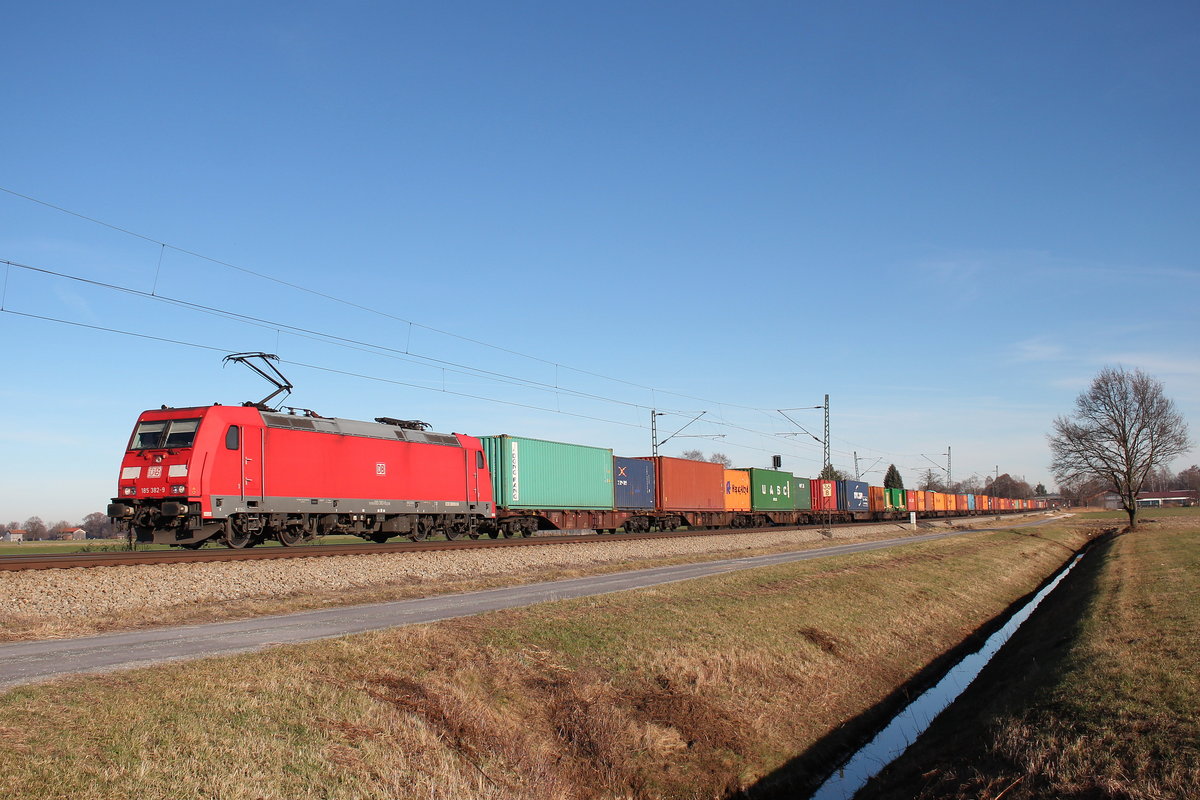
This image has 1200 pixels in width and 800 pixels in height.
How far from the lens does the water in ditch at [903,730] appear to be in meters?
12.7

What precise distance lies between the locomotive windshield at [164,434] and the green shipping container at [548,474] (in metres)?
14.5

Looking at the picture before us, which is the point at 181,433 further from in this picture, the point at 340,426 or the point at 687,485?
the point at 687,485

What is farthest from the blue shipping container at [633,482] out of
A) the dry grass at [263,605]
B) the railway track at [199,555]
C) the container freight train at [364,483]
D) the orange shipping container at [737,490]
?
the dry grass at [263,605]

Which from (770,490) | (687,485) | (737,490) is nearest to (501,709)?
(687,485)

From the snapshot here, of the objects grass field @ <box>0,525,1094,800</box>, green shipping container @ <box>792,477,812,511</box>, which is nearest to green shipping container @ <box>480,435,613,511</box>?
grass field @ <box>0,525,1094,800</box>

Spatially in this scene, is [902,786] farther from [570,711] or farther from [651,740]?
[570,711]

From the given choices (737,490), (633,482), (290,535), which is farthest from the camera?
(737,490)

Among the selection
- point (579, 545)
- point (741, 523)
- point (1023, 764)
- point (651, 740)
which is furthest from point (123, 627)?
point (741, 523)

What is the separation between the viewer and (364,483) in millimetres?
29062

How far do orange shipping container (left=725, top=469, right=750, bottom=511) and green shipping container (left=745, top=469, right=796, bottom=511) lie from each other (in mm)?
666

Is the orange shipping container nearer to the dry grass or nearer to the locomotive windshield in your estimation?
the dry grass

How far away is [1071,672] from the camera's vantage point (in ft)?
42.2

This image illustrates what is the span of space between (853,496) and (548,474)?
153ft

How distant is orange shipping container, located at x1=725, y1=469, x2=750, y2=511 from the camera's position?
56.5m
